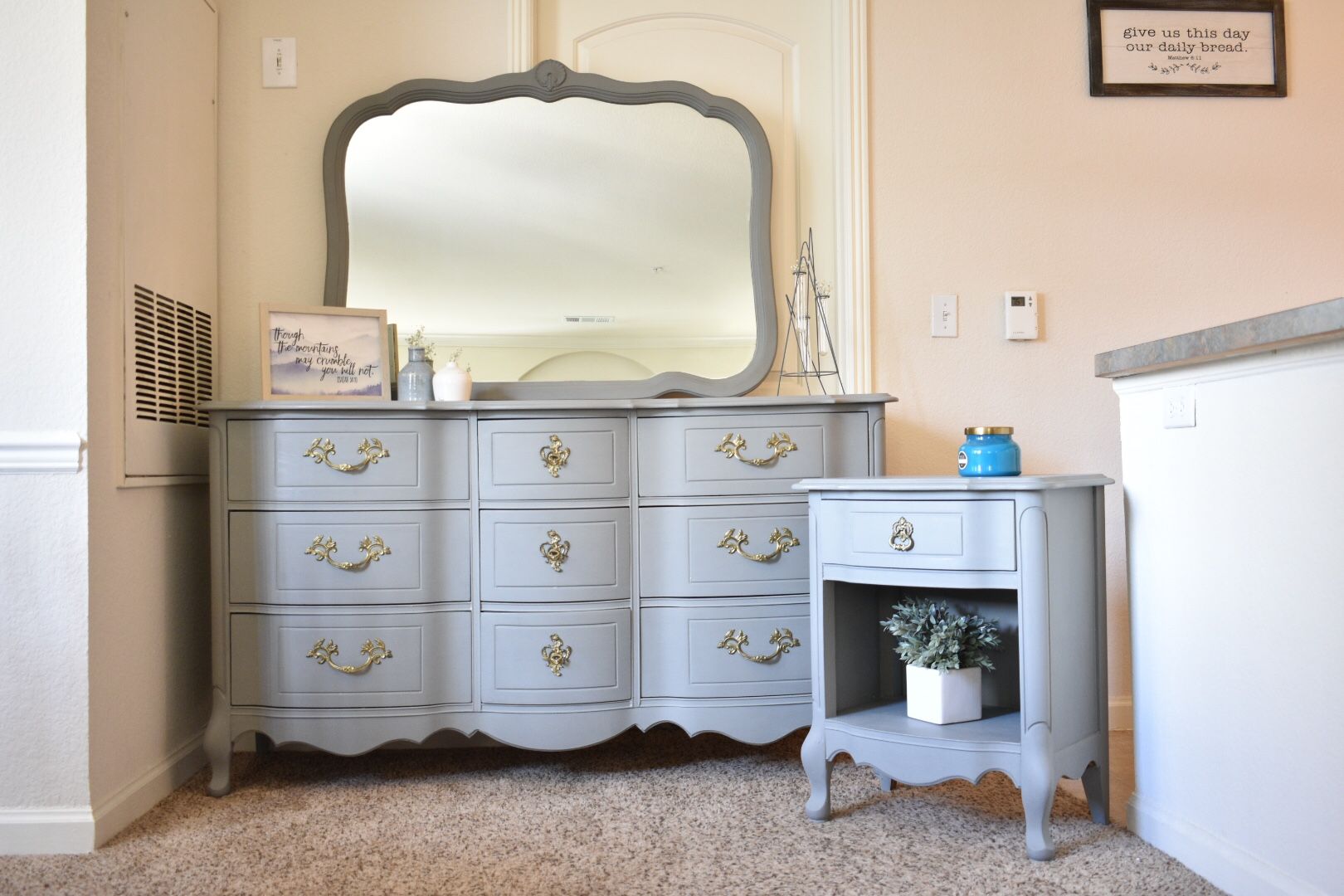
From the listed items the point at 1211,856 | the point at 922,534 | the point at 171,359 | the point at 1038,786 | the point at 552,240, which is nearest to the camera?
the point at 1211,856

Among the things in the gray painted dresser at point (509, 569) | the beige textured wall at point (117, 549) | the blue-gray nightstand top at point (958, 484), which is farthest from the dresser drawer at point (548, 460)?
the beige textured wall at point (117, 549)

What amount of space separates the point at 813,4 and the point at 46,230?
6.82ft

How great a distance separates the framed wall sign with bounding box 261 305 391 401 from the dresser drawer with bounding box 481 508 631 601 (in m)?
0.55

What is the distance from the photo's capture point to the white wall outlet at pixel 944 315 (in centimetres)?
266

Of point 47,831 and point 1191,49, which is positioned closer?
point 47,831

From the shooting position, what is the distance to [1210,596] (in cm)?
170

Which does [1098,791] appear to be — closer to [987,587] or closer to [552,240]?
[987,587]

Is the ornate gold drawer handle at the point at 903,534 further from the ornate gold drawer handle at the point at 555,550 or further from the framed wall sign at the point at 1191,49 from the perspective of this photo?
the framed wall sign at the point at 1191,49

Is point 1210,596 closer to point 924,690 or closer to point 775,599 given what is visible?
point 924,690

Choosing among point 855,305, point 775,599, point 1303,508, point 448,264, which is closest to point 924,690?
A: point 775,599

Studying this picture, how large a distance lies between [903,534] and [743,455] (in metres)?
0.46

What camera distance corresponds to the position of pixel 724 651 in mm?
2201

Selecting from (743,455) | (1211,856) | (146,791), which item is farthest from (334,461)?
(1211,856)

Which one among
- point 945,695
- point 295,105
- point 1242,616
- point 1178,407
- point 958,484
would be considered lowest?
point 945,695
